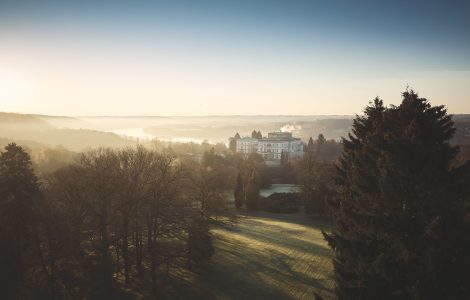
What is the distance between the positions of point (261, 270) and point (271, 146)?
11762 centimetres

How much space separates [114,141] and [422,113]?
7107 inches

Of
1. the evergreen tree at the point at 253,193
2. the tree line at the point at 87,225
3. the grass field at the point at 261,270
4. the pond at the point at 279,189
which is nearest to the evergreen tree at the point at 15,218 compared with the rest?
the tree line at the point at 87,225

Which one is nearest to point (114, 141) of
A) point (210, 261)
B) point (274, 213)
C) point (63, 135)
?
point (63, 135)

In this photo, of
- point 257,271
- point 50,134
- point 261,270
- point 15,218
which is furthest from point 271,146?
point 15,218

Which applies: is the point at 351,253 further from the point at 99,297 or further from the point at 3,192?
the point at 3,192

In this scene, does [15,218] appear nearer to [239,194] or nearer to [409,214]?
[409,214]

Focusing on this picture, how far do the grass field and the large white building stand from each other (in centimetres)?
10052

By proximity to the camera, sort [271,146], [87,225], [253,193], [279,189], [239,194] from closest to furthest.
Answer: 1. [87,225]
2. [253,193]
3. [239,194]
4. [279,189]
5. [271,146]

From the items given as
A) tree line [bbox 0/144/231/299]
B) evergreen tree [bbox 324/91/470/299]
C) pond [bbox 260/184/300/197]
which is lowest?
pond [bbox 260/184/300/197]

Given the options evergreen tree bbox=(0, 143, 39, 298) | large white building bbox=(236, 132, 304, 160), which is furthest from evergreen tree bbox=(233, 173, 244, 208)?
large white building bbox=(236, 132, 304, 160)

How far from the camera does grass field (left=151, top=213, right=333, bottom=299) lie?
26.0 metres

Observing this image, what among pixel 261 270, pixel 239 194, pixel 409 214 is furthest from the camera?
pixel 239 194

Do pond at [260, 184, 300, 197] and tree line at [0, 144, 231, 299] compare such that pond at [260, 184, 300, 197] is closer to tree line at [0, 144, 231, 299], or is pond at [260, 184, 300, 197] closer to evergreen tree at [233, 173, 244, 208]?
evergreen tree at [233, 173, 244, 208]

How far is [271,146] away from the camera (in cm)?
14650
